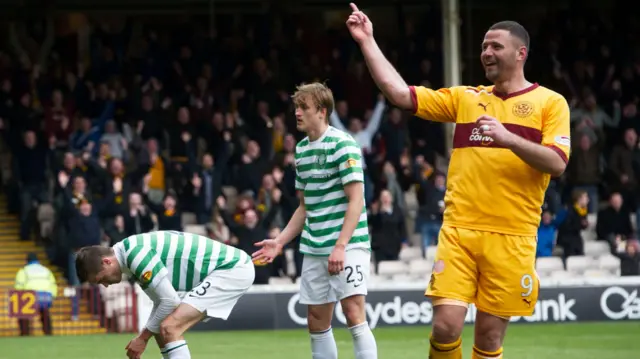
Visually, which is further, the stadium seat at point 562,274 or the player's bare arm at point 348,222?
the stadium seat at point 562,274

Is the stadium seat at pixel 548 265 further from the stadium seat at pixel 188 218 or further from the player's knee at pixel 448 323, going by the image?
the player's knee at pixel 448 323

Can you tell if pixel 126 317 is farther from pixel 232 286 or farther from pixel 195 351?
pixel 232 286

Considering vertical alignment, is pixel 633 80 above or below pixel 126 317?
above

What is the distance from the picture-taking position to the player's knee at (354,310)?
9.23m

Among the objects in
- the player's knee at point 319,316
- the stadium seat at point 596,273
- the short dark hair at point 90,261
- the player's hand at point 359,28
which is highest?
the player's hand at point 359,28

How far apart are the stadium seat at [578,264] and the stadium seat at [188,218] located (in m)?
6.01

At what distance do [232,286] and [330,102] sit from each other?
4.78 feet

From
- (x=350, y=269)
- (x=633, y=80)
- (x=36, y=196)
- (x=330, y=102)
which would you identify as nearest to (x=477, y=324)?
(x=350, y=269)

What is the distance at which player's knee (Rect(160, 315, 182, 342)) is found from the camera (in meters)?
8.69

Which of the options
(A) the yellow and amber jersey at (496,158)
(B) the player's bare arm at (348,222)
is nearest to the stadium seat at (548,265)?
(B) the player's bare arm at (348,222)

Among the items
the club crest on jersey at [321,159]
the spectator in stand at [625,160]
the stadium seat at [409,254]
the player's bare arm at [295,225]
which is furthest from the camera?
the spectator in stand at [625,160]

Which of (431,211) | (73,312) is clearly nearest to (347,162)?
(73,312)

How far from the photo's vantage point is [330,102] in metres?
9.33

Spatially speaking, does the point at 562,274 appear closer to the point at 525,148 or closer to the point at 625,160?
the point at 625,160
